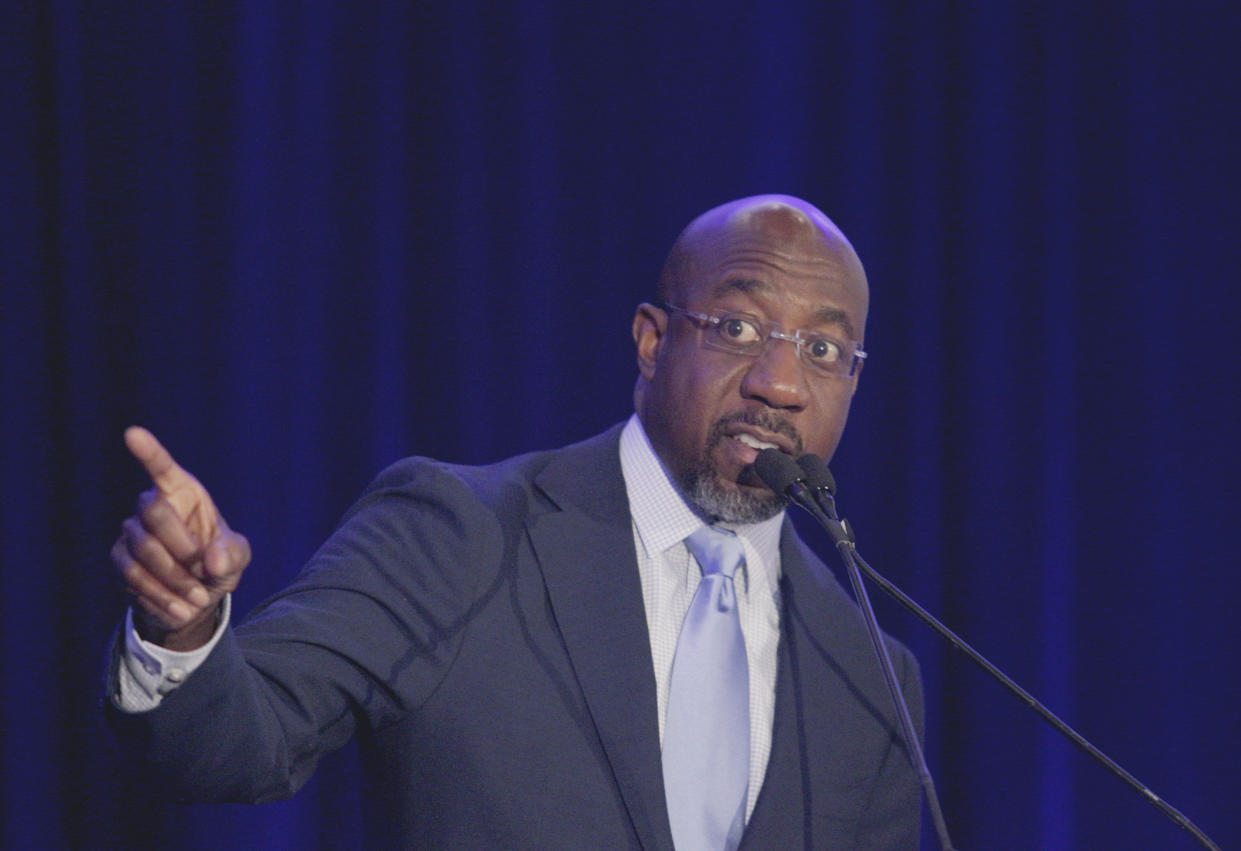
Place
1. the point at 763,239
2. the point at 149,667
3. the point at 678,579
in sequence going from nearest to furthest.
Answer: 1. the point at 149,667
2. the point at 678,579
3. the point at 763,239

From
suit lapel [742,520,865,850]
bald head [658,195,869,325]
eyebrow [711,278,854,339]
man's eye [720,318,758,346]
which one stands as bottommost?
suit lapel [742,520,865,850]

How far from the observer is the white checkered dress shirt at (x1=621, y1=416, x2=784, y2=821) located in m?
1.84

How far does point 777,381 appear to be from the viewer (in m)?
1.90

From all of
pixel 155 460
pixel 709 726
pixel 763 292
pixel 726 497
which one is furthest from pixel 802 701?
pixel 155 460

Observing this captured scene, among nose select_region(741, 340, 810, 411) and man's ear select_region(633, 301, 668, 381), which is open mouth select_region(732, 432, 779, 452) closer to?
nose select_region(741, 340, 810, 411)

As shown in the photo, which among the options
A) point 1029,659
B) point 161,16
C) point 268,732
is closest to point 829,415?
point 268,732

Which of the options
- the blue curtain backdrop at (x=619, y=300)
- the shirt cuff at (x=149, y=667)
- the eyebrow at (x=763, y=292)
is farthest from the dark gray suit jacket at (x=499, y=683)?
the blue curtain backdrop at (x=619, y=300)

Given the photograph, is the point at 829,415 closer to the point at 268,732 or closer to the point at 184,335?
the point at 268,732

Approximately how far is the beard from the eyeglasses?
4.2 inches

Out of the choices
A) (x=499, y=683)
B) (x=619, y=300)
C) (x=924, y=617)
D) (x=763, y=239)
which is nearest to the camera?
(x=924, y=617)

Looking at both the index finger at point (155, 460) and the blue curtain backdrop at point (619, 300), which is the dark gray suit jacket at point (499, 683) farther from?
the blue curtain backdrop at point (619, 300)

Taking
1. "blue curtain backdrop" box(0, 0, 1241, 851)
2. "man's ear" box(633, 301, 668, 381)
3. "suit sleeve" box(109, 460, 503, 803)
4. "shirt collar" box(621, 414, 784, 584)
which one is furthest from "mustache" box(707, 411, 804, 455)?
"blue curtain backdrop" box(0, 0, 1241, 851)

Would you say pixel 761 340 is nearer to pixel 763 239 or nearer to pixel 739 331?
pixel 739 331

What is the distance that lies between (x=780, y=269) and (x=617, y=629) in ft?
2.02
